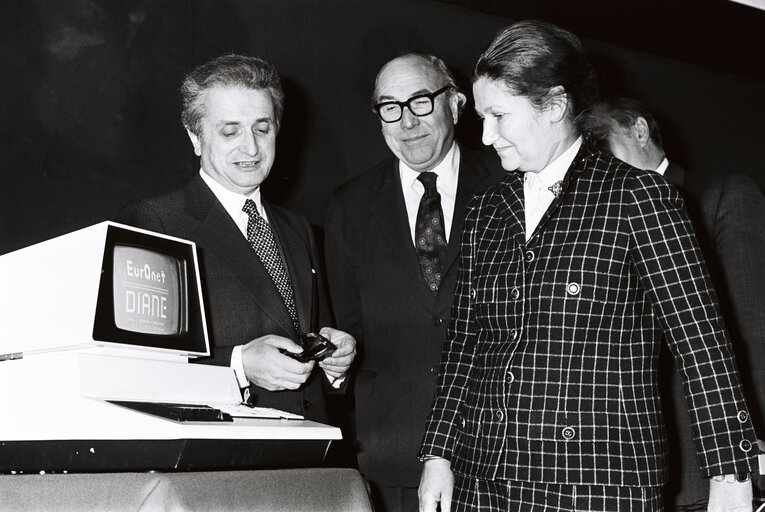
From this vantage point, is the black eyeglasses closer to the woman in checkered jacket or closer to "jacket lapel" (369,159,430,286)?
"jacket lapel" (369,159,430,286)

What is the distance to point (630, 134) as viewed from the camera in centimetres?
294

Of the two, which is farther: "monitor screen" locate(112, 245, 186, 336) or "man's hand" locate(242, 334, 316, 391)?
"man's hand" locate(242, 334, 316, 391)

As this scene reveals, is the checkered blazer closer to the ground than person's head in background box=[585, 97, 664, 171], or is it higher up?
closer to the ground

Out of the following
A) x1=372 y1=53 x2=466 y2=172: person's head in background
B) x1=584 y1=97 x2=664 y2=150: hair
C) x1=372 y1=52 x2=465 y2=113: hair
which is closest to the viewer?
x1=372 y1=53 x2=466 y2=172: person's head in background

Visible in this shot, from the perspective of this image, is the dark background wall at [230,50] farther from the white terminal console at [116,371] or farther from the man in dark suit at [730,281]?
the white terminal console at [116,371]

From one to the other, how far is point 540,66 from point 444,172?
0.86 m

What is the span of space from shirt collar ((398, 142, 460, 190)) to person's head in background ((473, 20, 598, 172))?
0.79m

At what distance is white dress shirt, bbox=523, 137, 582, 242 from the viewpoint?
5.90 feet

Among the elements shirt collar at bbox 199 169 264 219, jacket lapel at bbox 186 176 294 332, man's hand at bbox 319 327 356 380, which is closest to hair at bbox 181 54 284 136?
shirt collar at bbox 199 169 264 219

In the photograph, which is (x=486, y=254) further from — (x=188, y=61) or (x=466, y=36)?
(x=466, y=36)

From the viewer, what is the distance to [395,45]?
3.34 metres

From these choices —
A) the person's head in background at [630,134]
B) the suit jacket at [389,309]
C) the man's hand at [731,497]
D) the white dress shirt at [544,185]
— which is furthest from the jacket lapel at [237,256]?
the person's head in background at [630,134]

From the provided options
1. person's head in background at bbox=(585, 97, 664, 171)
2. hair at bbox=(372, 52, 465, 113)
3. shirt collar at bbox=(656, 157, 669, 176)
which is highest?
hair at bbox=(372, 52, 465, 113)

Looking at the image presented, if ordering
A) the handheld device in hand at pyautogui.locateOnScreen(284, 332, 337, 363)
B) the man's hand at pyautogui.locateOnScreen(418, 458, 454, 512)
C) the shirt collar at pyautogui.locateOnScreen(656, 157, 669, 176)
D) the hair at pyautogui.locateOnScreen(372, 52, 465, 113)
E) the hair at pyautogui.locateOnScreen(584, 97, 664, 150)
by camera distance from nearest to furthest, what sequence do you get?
the man's hand at pyautogui.locateOnScreen(418, 458, 454, 512) < the handheld device in hand at pyautogui.locateOnScreen(284, 332, 337, 363) < the hair at pyautogui.locateOnScreen(372, 52, 465, 113) < the shirt collar at pyautogui.locateOnScreen(656, 157, 669, 176) < the hair at pyautogui.locateOnScreen(584, 97, 664, 150)
